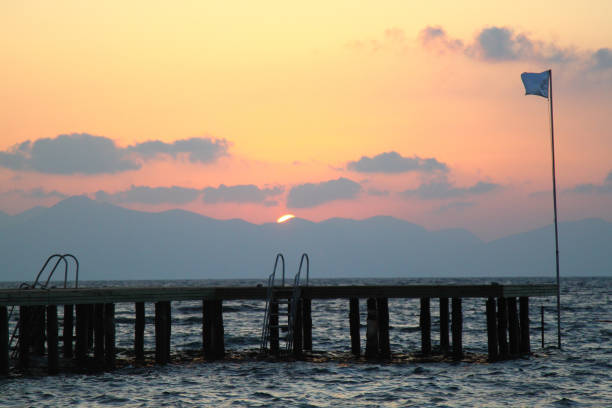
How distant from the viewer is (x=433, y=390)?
2516 centimetres

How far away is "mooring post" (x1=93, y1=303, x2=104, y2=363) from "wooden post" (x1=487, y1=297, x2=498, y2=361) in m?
13.9

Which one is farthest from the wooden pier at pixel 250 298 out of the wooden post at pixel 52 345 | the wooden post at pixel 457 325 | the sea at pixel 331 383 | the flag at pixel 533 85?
the flag at pixel 533 85

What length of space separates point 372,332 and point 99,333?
32.9 feet

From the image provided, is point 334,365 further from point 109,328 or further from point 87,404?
point 87,404

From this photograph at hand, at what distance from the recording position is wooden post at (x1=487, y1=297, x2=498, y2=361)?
3114cm

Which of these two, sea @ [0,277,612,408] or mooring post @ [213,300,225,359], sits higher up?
mooring post @ [213,300,225,359]

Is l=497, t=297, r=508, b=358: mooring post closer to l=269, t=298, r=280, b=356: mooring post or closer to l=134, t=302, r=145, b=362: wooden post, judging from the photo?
l=269, t=298, r=280, b=356: mooring post

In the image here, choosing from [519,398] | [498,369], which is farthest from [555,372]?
[519,398]

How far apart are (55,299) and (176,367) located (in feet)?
17.9

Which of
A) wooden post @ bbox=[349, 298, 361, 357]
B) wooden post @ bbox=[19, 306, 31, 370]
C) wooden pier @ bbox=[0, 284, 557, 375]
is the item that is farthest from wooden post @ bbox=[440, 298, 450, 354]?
wooden post @ bbox=[19, 306, 31, 370]

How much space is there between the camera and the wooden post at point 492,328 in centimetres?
3114

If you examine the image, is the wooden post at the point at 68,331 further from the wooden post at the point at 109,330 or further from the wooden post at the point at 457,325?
the wooden post at the point at 457,325

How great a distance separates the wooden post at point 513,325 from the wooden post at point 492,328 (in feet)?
4.11

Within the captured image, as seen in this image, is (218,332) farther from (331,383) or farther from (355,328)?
(331,383)
